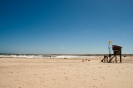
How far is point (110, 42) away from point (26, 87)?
24842 mm

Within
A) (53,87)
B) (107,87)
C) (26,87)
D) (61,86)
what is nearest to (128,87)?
(107,87)

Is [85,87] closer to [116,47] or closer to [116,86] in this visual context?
[116,86]

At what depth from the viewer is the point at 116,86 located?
22.2ft

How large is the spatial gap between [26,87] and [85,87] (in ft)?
11.0

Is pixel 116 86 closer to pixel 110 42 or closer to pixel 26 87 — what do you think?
pixel 26 87

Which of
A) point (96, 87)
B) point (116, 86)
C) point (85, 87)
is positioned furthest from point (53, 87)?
point (116, 86)

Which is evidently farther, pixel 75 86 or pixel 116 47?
pixel 116 47

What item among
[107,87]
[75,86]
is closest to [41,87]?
[75,86]

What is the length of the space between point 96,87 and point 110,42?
75.7 feet

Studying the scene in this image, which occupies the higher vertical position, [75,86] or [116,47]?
[116,47]

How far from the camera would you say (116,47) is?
26.6 meters

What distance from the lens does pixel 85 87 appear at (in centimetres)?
663

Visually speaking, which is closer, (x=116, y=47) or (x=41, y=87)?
(x=41, y=87)

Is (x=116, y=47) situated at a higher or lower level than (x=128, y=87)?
higher
